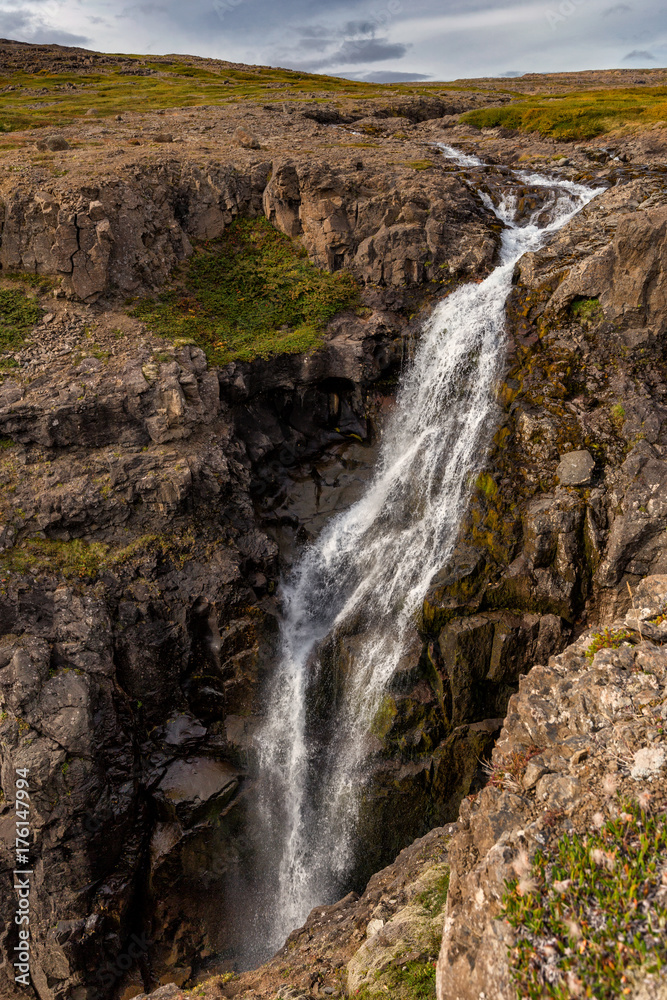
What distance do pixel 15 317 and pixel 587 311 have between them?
22462 millimetres

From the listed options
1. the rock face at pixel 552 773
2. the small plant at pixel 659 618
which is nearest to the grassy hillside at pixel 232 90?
the small plant at pixel 659 618

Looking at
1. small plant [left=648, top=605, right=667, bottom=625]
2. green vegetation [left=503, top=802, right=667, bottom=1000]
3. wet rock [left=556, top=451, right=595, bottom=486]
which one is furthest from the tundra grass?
green vegetation [left=503, top=802, right=667, bottom=1000]

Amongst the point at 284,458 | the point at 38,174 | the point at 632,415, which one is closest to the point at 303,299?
the point at 284,458

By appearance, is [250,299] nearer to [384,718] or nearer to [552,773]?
[384,718]

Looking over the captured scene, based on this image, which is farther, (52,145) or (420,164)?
(420,164)

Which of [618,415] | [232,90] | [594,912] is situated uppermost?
[232,90]

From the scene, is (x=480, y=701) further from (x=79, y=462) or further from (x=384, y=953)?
(x=79, y=462)

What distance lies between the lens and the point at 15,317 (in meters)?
22.8

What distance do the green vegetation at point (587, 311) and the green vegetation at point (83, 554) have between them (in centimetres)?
1629

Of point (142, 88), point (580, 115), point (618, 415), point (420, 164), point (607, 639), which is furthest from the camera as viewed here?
point (142, 88)

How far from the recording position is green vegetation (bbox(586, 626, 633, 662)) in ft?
36.1

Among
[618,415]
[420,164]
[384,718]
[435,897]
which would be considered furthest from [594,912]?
[420,164]

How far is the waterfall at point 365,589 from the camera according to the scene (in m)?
17.8

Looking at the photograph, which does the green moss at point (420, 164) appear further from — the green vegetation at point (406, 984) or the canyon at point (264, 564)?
the green vegetation at point (406, 984)
